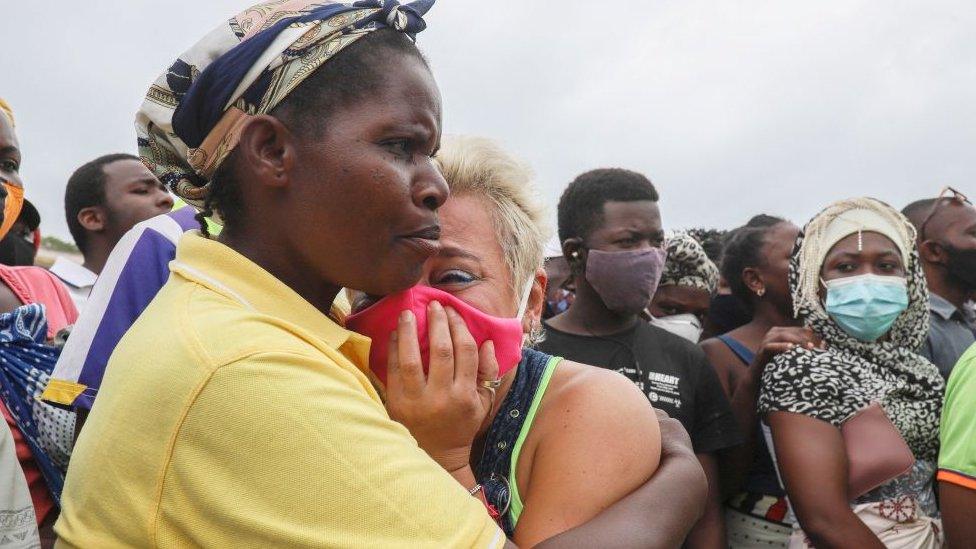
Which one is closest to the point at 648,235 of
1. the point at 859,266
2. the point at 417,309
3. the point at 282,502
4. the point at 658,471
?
the point at 859,266

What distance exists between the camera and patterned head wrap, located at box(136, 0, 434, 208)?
1566 mm

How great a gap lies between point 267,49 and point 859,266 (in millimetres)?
3355

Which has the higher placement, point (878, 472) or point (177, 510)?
point (177, 510)

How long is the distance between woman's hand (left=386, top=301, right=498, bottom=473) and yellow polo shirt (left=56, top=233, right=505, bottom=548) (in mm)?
250

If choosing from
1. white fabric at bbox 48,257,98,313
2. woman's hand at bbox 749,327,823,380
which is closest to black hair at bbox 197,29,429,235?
woman's hand at bbox 749,327,823,380

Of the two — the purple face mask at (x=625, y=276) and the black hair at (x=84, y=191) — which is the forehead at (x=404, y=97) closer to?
the purple face mask at (x=625, y=276)

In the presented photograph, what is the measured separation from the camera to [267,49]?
5.16ft

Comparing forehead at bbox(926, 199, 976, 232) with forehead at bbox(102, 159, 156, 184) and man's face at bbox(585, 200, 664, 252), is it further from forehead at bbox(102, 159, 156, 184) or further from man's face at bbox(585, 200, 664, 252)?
forehead at bbox(102, 159, 156, 184)

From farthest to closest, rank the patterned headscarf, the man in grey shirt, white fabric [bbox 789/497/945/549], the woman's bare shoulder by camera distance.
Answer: the man in grey shirt < the patterned headscarf < white fabric [bbox 789/497/945/549] < the woman's bare shoulder

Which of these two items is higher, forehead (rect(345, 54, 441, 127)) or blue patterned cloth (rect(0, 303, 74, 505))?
forehead (rect(345, 54, 441, 127))

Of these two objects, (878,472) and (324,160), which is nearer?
(324,160)

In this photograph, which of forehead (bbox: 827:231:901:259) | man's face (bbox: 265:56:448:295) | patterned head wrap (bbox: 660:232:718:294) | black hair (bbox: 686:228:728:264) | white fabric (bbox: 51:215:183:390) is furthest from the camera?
black hair (bbox: 686:228:728:264)

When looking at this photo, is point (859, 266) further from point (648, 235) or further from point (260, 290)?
point (260, 290)

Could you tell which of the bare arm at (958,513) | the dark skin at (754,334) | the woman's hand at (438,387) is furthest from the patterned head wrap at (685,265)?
the woman's hand at (438,387)
